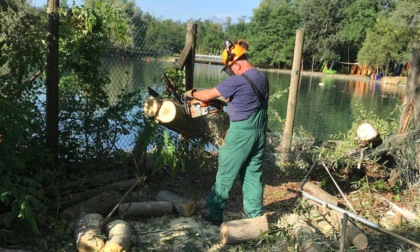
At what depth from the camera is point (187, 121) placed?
202 inches

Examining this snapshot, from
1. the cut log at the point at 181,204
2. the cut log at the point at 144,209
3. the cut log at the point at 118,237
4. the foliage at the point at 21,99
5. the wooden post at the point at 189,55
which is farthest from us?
the wooden post at the point at 189,55

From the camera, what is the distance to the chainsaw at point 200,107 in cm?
468

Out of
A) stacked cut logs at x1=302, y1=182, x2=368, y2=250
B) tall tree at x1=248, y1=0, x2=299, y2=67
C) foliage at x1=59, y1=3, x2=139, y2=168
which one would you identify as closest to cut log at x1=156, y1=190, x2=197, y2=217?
foliage at x1=59, y1=3, x2=139, y2=168

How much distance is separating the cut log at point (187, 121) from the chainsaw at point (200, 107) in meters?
0.12

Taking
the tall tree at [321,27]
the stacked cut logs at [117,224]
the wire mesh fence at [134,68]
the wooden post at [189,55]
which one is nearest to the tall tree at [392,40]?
the tall tree at [321,27]

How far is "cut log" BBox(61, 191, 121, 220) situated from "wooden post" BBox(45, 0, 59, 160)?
2.65ft

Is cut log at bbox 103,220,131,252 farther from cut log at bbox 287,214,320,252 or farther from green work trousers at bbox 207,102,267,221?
cut log at bbox 287,214,320,252

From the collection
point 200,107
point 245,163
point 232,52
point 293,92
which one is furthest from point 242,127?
point 293,92

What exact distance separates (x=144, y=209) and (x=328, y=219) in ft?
6.74

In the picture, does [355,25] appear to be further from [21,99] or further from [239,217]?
[21,99]

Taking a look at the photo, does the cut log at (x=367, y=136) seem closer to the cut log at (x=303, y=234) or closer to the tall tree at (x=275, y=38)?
the cut log at (x=303, y=234)

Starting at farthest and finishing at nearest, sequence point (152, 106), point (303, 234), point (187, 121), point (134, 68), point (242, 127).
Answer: point (134, 68) → point (187, 121) → point (152, 106) → point (242, 127) → point (303, 234)

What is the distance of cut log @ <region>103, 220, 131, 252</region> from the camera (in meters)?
3.67

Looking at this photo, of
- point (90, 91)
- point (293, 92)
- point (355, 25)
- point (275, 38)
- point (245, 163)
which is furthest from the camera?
point (275, 38)
